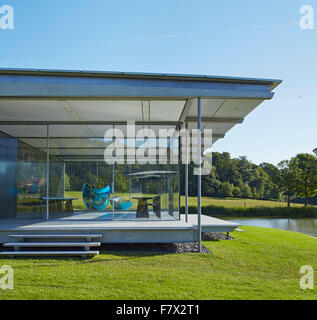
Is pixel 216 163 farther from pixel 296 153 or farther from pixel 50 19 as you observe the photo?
pixel 50 19

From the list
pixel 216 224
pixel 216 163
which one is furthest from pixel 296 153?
pixel 216 224

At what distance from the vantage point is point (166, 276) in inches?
184

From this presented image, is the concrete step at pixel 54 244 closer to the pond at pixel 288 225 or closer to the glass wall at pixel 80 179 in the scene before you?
the glass wall at pixel 80 179

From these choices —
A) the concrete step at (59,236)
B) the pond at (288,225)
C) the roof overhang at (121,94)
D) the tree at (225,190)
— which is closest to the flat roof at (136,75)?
the roof overhang at (121,94)

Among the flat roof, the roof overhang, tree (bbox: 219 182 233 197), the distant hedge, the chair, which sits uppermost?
the flat roof

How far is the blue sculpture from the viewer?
8219mm

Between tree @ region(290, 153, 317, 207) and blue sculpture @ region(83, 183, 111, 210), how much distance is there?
33.0 meters

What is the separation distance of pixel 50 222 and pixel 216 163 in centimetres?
4307

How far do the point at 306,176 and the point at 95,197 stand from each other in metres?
34.7

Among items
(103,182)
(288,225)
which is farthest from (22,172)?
(288,225)

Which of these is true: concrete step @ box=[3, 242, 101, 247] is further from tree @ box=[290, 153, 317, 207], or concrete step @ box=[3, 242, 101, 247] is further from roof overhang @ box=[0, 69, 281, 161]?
tree @ box=[290, 153, 317, 207]

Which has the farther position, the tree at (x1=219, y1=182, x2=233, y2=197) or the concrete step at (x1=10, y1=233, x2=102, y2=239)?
the tree at (x1=219, y1=182, x2=233, y2=197)

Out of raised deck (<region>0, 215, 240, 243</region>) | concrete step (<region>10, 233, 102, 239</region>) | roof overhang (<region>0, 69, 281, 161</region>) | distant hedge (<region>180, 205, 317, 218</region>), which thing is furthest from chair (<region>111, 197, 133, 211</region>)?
distant hedge (<region>180, 205, 317, 218</region>)

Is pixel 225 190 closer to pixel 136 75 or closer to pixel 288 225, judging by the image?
pixel 288 225
